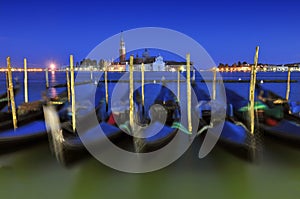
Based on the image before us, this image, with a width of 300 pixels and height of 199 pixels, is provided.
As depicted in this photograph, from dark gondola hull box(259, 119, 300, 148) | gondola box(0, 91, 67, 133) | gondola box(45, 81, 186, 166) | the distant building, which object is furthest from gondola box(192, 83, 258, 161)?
the distant building

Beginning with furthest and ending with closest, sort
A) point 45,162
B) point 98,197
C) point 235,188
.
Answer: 1. point 45,162
2. point 235,188
3. point 98,197

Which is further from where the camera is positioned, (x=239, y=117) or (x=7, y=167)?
(x=239, y=117)

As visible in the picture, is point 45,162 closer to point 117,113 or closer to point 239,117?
point 117,113

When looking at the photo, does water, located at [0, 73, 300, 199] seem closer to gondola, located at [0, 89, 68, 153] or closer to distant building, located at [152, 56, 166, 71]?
gondola, located at [0, 89, 68, 153]

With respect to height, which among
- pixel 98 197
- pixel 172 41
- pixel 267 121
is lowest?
pixel 98 197

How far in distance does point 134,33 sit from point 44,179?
3.06 meters

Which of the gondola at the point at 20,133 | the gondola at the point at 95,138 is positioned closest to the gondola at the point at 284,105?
the gondola at the point at 95,138

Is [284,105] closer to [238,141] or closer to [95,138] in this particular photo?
[238,141]

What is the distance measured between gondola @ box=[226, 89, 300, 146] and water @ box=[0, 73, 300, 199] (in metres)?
0.56

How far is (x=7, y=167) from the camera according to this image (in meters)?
5.02

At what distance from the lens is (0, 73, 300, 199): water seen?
14.1ft

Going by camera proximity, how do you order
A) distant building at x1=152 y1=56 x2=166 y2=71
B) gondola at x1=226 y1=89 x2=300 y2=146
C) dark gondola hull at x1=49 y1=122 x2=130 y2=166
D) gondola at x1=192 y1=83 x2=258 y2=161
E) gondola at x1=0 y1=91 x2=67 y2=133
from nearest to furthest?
1. dark gondola hull at x1=49 y1=122 x2=130 y2=166
2. gondola at x1=192 y1=83 x2=258 y2=161
3. gondola at x1=226 y1=89 x2=300 y2=146
4. gondola at x1=0 y1=91 x2=67 y2=133
5. distant building at x1=152 y1=56 x2=166 y2=71

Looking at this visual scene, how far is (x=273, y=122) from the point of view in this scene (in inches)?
283

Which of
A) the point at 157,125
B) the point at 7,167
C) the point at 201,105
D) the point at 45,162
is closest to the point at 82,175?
the point at 45,162
